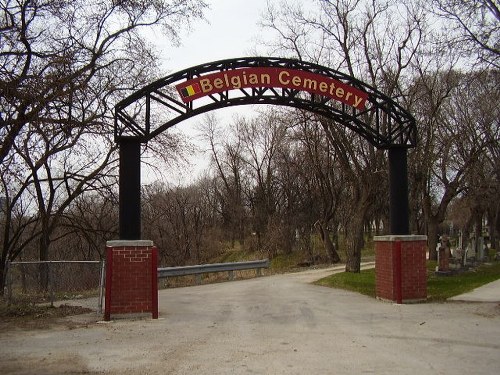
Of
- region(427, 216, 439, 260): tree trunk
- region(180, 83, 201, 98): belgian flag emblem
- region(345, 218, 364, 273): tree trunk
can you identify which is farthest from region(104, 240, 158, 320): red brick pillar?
region(427, 216, 439, 260): tree trunk

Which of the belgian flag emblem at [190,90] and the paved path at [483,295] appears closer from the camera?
the belgian flag emblem at [190,90]

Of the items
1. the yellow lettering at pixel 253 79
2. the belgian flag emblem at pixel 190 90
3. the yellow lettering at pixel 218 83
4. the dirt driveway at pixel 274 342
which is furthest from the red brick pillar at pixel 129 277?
the yellow lettering at pixel 253 79

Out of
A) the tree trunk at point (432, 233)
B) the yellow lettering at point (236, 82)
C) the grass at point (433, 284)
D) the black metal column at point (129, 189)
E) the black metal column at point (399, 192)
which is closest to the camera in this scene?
the black metal column at point (129, 189)

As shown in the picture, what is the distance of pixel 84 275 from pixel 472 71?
488 inches

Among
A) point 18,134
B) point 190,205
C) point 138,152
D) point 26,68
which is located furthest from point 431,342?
point 190,205

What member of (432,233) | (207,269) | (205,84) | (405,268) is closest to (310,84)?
(205,84)

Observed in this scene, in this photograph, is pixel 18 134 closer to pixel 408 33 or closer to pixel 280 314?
pixel 280 314

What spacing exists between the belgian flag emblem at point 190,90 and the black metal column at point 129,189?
4.74ft

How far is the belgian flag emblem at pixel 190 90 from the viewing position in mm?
11406

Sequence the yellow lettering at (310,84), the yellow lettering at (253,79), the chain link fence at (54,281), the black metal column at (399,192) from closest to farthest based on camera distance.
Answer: the yellow lettering at (253,79), the yellow lettering at (310,84), the black metal column at (399,192), the chain link fence at (54,281)

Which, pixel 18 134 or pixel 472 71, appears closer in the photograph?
pixel 18 134

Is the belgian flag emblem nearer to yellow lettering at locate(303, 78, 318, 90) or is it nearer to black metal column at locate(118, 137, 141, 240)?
black metal column at locate(118, 137, 141, 240)

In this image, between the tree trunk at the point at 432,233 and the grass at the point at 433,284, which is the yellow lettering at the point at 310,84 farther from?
the tree trunk at the point at 432,233

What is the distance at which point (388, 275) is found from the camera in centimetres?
1254
